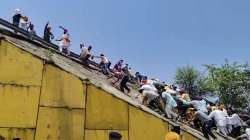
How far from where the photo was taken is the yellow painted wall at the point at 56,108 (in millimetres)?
9453

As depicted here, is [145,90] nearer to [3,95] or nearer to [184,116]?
[184,116]

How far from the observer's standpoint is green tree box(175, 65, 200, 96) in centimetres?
4106

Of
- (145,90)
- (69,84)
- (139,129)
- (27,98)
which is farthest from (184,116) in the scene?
(27,98)

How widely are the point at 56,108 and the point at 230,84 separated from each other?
2709 centimetres

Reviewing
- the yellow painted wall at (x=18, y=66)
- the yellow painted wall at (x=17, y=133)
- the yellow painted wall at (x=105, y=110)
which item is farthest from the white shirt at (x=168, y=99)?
the yellow painted wall at (x=17, y=133)

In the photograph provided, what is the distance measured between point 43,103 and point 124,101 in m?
2.06

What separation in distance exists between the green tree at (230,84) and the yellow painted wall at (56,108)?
24361 mm

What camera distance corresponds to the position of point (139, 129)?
1009cm

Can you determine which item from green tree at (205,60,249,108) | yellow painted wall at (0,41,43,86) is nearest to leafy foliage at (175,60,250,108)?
Result: green tree at (205,60,249,108)

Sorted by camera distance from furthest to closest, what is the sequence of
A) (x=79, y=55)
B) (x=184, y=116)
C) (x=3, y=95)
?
(x=79, y=55)
(x=184, y=116)
(x=3, y=95)

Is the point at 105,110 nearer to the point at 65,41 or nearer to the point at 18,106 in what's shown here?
the point at 18,106

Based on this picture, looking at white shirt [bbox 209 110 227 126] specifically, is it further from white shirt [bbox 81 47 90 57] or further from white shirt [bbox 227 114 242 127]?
white shirt [bbox 81 47 90 57]

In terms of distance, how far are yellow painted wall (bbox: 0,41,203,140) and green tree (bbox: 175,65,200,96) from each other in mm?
31087

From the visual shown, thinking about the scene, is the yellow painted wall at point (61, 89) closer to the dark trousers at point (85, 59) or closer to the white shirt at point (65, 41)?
the white shirt at point (65, 41)
